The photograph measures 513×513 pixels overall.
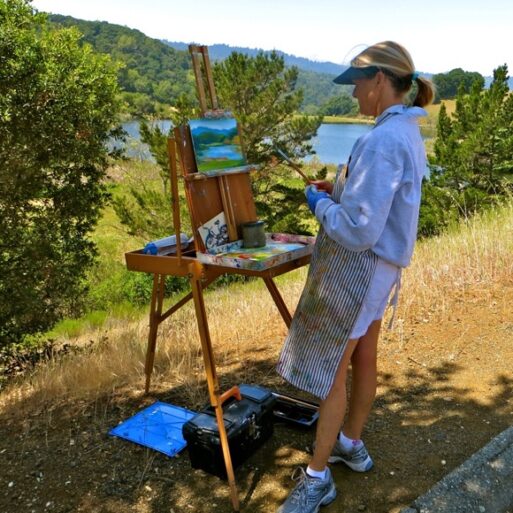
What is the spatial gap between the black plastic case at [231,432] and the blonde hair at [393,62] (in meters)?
1.70

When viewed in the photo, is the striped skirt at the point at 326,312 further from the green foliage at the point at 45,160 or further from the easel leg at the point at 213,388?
the green foliage at the point at 45,160

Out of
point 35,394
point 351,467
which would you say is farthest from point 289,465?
point 35,394

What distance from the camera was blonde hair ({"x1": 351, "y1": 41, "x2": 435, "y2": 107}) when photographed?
1.92m

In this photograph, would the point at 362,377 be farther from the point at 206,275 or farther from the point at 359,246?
the point at 206,275

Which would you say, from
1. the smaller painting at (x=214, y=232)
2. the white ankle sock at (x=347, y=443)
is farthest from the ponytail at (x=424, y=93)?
the white ankle sock at (x=347, y=443)

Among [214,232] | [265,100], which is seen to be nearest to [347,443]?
[214,232]

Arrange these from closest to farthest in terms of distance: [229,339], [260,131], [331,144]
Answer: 1. [229,339]
2. [260,131]
3. [331,144]

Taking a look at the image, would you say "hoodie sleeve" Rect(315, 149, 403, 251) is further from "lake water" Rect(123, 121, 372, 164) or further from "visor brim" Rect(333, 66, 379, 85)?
"lake water" Rect(123, 121, 372, 164)

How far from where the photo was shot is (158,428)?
296 cm

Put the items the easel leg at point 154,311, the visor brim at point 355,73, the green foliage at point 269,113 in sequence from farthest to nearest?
1. the green foliage at point 269,113
2. the easel leg at point 154,311
3. the visor brim at point 355,73

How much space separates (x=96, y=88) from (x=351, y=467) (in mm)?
4338

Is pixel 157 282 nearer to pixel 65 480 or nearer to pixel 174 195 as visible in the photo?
pixel 174 195

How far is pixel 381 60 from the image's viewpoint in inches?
75.8

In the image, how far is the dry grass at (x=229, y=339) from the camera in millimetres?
3543
